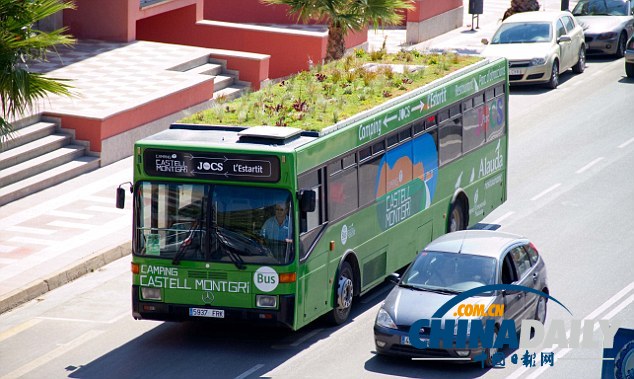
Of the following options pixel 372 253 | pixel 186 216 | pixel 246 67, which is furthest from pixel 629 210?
pixel 246 67

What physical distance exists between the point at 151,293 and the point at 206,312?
77cm

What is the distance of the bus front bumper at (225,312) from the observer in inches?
590

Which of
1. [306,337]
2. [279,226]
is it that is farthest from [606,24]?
[279,226]

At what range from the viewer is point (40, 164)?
23328 millimetres

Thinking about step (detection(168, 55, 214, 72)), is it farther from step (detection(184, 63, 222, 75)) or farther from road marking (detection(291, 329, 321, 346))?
road marking (detection(291, 329, 321, 346))

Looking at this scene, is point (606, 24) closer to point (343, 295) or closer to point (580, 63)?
point (580, 63)

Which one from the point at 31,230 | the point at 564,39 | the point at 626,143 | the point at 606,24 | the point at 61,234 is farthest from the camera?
the point at 606,24

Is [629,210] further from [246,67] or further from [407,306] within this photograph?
[246,67]

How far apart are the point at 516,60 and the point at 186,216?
18349 mm

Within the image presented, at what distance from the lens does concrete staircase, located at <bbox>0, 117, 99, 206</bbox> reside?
73.9ft

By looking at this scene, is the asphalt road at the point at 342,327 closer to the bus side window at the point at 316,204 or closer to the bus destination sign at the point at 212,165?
the bus side window at the point at 316,204

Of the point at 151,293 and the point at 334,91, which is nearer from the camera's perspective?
the point at 151,293

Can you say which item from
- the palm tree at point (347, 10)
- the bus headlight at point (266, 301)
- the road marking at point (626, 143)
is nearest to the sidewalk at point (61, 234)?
the bus headlight at point (266, 301)

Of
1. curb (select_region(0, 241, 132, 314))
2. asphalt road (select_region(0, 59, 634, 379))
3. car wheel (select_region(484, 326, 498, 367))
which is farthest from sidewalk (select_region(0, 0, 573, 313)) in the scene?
car wheel (select_region(484, 326, 498, 367))
